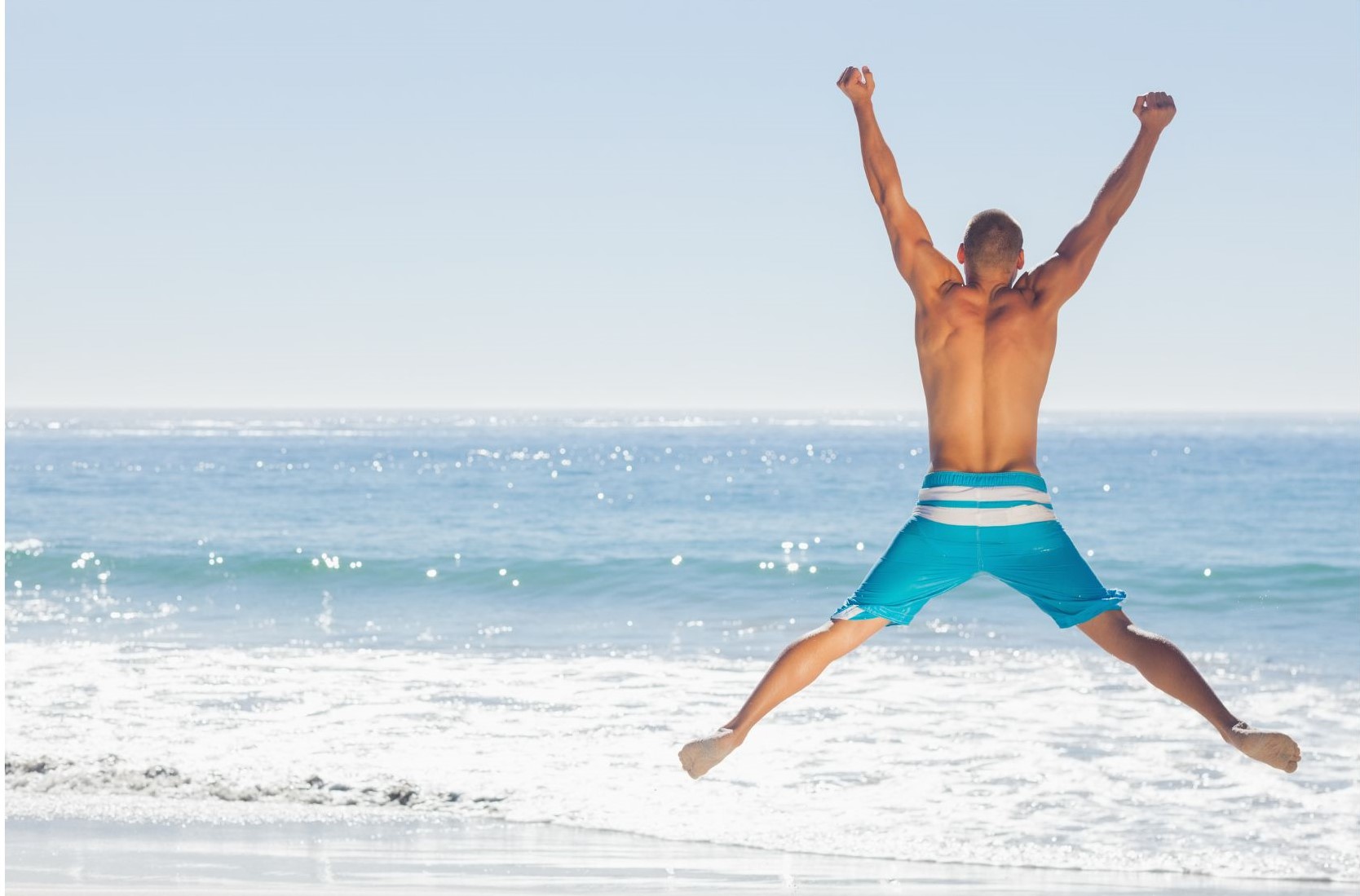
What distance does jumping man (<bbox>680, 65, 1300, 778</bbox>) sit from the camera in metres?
4.44

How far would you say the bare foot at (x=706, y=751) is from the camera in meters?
4.39

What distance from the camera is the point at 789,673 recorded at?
4461 millimetres

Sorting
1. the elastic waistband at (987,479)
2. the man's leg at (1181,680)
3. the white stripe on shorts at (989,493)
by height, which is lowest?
the man's leg at (1181,680)

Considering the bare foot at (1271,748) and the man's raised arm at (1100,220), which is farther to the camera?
the man's raised arm at (1100,220)

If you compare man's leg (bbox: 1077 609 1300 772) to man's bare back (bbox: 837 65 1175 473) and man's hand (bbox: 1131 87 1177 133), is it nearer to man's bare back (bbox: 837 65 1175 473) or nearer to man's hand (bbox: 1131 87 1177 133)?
man's bare back (bbox: 837 65 1175 473)

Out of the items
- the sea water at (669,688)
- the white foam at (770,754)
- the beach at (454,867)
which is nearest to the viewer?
the beach at (454,867)

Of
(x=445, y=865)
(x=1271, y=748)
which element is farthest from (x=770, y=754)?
(x=1271, y=748)

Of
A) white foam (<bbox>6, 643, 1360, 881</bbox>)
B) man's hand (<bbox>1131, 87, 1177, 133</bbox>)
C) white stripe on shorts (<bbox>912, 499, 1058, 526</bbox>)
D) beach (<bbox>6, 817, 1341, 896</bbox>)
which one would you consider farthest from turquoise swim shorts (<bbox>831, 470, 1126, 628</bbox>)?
white foam (<bbox>6, 643, 1360, 881</bbox>)

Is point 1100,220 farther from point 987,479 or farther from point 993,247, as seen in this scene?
point 987,479

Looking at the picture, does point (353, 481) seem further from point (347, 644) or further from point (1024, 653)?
point (1024, 653)

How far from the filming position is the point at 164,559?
24.9 m

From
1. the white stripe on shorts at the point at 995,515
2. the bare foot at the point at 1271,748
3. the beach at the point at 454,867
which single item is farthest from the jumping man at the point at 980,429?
the beach at the point at 454,867

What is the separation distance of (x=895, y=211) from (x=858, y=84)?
1.38ft

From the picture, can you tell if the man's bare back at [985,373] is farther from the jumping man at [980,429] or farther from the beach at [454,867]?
the beach at [454,867]
